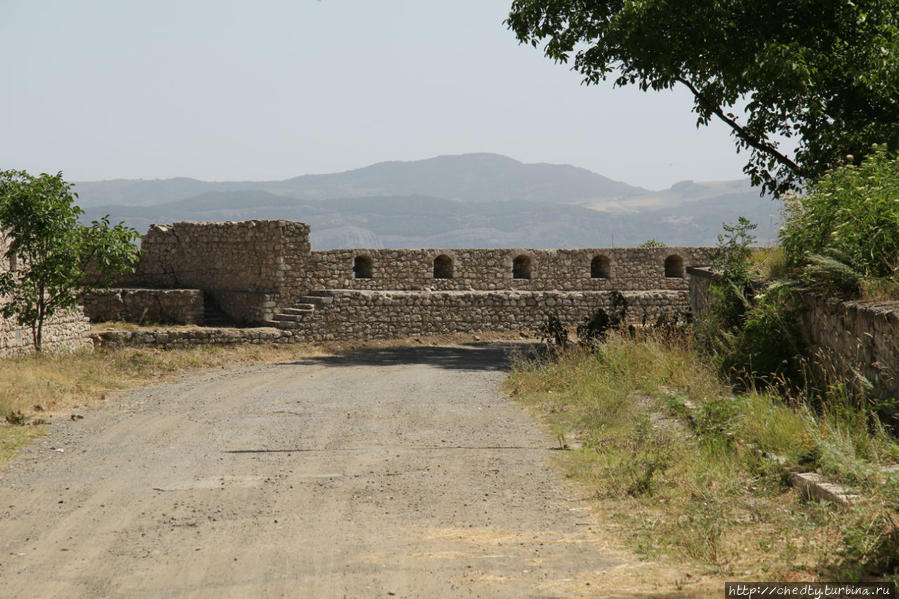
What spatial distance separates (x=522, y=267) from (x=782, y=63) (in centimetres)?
1284

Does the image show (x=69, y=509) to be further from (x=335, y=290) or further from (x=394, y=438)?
(x=335, y=290)

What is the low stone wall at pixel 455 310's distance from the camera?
22.7 metres

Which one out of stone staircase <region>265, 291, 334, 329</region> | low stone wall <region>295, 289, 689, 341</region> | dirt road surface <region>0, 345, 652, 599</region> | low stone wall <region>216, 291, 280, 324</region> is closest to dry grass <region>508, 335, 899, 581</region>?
dirt road surface <region>0, 345, 652, 599</region>

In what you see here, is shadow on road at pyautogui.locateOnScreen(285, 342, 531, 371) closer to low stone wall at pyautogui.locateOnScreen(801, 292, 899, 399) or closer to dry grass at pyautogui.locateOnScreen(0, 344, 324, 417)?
dry grass at pyautogui.locateOnScreen(0, 344, 324, 417)

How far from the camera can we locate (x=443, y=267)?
25.4 meters

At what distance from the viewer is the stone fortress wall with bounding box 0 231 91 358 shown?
16048 millimetres

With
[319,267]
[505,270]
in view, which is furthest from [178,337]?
[505,270]

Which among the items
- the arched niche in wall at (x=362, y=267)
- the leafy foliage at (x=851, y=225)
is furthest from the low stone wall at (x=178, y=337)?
the leafy foliage at (x=851, y=225)

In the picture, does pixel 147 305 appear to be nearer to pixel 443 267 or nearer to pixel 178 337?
pixel 178 337

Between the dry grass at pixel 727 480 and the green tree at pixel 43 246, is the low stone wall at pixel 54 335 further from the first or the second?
the dry grass at pixel 727 480

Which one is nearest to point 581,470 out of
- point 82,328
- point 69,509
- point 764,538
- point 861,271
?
point 764,538

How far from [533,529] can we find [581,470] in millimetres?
1747

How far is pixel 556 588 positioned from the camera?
4609mm

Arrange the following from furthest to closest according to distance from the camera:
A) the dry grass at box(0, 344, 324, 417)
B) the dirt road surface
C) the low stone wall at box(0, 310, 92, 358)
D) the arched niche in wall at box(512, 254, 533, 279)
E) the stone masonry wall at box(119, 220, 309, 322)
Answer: the arched niche in wall at box(512, 254, 533, 279) < the stone masonry wall at box(119, 220, 309, 322) < the low stone wall at box(0, 310, 92, 358) < the dry grass at box(0, 344, 324, 417) < the dirt road surface
